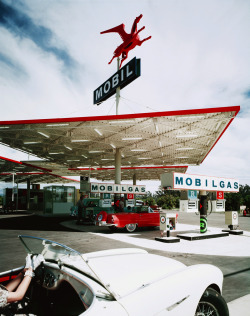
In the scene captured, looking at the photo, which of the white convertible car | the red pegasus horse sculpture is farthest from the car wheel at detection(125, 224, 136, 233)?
the red pegasus horse sculpture

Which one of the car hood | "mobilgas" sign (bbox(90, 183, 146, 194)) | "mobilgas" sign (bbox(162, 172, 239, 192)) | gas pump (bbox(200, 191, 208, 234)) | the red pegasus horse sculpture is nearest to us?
the car hood

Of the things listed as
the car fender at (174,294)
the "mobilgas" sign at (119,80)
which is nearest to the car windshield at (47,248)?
the car fender at (174,294)

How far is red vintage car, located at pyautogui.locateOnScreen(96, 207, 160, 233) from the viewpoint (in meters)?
12.0

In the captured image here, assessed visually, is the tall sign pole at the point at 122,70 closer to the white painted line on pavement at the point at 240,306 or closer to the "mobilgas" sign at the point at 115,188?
the "mobilgas" sign at the point at 115,188

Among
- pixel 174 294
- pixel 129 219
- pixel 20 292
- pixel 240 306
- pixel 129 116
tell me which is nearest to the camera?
pixel 20 292

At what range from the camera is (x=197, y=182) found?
418 inches

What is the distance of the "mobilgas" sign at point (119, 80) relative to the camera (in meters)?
17.2

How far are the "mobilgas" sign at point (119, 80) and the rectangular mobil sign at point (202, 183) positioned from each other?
32.2ft

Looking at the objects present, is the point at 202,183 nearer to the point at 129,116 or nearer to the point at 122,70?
the point at 129,116

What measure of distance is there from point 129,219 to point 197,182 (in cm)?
416

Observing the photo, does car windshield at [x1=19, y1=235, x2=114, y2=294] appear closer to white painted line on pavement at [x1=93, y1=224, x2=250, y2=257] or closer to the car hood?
the car hood

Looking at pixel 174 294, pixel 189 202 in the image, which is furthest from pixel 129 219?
pixel 174 294

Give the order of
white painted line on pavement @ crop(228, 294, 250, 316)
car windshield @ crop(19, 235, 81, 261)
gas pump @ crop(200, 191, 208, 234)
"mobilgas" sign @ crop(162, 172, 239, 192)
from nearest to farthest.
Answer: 1. car windshield @ crop(19, 235, 81, 261)
2. white painted line on pavement @ crop(228, 294, 250, 316)
3. "mobilgas" sign @ crop(162, 172, 239, 192)
4. gas pump @ crop(200, 191, 208, 234)

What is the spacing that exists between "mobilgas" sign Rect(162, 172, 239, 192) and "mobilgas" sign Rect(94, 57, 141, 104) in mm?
9820
